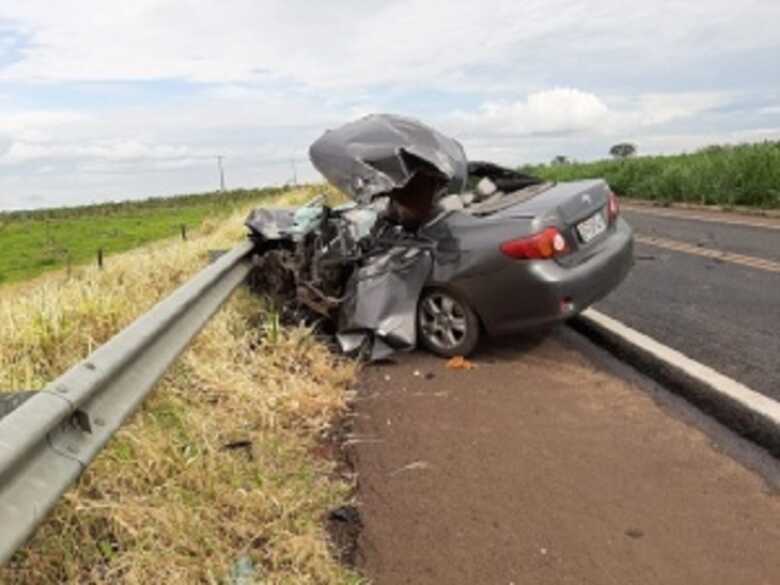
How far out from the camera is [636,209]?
2336 cm

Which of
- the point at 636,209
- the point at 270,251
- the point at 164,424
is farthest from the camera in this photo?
the point at 636,209

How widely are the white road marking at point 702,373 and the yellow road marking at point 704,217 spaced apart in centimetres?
888

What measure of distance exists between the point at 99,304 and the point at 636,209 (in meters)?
19.3

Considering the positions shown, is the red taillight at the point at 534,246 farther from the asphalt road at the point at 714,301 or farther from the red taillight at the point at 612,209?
the asphalt road at the point at 714,301

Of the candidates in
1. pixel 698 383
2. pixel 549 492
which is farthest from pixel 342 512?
pixel 698 383

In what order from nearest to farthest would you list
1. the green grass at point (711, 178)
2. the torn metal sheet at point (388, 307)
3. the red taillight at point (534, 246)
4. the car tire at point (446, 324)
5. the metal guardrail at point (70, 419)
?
the metal guardrail at point (70, 419) < the red taillight at point (534, 246) < the car tire at point (446, 324) < the torn metal sheet at point (388, 307) < the green grass at point (711, 178)

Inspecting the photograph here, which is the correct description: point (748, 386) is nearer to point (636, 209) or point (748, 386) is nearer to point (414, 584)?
point (414, 584)

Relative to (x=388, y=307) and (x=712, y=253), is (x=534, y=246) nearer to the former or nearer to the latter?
(x=388, y=307)

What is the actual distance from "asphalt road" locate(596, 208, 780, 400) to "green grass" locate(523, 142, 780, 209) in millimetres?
7469

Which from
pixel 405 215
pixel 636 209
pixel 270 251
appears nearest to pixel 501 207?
pixel 405 215

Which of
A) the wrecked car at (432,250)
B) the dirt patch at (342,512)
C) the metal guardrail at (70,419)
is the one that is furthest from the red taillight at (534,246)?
the metal guardrail at (70,419)

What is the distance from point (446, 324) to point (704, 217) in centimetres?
1327

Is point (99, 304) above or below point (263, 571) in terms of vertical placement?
above

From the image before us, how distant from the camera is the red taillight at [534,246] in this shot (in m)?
6.29
